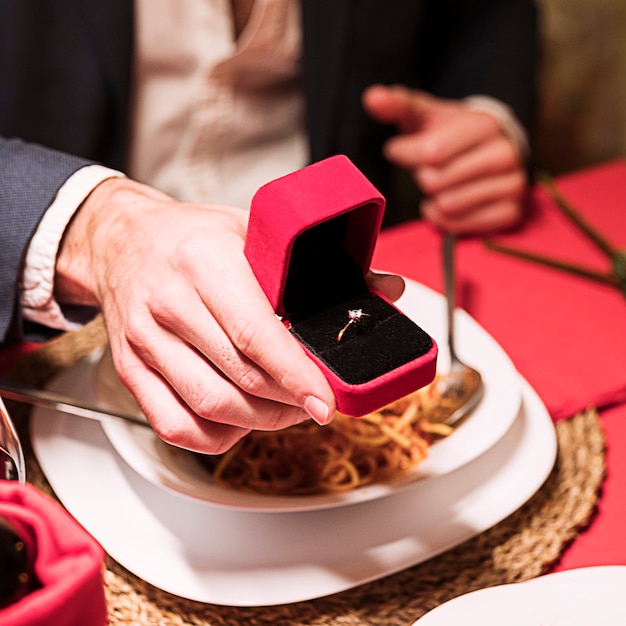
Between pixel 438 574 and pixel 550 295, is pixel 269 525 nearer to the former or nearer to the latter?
pixel 438 574

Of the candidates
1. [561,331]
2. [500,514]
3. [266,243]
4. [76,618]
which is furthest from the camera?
[561,331]

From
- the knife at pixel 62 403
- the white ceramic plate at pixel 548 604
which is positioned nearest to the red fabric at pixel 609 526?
the white ceramic plate at pixel 548 604

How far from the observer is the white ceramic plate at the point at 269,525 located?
1.80 feet

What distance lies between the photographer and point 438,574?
582 mm

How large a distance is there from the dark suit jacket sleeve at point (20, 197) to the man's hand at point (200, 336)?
108 millimetres

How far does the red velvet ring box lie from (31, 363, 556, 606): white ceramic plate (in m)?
0.14

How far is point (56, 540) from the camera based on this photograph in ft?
1.21

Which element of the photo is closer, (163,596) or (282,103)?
(163,596)

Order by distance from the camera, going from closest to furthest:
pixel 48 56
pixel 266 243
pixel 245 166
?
1. pixel 266 243
2. pixel 48 56
3. pixel 245 166

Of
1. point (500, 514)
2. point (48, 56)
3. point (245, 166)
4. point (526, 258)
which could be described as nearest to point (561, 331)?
point (526, 258)

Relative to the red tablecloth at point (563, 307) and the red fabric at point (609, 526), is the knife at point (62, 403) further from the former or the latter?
the red fabric at point (609, 526)

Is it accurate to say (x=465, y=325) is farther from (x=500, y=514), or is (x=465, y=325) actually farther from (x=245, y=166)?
(x=245, y=166)

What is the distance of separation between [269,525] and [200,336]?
174 mm

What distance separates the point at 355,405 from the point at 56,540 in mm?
187
